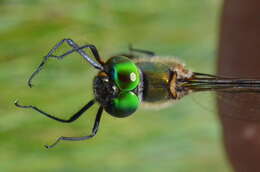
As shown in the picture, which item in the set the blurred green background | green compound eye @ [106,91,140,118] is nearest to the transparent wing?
the blurred green background

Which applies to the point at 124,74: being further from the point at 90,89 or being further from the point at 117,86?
the point at 90,89

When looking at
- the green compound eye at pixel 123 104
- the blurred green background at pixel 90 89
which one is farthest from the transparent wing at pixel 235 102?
the green compound eye at pixel 123 104

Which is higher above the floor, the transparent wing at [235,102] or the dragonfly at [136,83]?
the dragonfly at [136,83]

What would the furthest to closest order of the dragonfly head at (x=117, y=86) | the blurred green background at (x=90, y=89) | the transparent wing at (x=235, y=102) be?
the blurred green background at (x=90, y=89) < the transparent wing at (x=235, y=102) < the dragonfly head at (x=117, y=86)

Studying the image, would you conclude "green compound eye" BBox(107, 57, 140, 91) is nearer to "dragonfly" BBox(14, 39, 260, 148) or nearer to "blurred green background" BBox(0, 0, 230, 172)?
"dragonfly" BBox(14, 39, 260, 148)

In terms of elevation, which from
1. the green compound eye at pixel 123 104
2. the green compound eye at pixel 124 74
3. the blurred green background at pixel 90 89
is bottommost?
the blurred green background at pixel 90 89

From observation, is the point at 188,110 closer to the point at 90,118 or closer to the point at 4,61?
the point at 90,118

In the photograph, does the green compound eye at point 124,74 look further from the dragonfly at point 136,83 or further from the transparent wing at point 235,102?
the transparent wing at point 235,102

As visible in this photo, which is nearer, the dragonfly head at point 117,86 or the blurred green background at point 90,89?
the dragonfly head at point 117,86

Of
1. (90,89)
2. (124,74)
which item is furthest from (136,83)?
(90,89)
